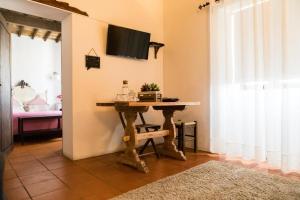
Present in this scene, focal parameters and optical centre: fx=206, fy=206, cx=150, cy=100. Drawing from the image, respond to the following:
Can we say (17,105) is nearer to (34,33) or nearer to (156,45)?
(34,33)

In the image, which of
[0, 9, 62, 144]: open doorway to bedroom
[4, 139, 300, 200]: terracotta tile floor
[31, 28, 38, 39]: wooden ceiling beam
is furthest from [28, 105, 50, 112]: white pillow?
[4, 139, 300, 200]: terracotta tile floor

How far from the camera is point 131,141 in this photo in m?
2.40

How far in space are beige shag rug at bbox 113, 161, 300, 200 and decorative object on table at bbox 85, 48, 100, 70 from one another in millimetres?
1776

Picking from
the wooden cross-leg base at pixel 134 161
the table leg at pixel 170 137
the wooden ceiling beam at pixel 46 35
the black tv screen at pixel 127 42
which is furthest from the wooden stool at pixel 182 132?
the wooden ceiling beam at pixel 46 35

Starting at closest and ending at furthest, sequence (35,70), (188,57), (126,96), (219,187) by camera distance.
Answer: (219,187), (126,96), (188,57), (35,70)

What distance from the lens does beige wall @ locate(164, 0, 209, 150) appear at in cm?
310

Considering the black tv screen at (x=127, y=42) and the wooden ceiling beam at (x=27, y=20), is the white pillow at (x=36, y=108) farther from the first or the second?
the black tv screen at (x=127, y=42)

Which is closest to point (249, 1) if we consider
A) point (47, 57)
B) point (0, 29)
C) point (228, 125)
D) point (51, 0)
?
point (228, 125)

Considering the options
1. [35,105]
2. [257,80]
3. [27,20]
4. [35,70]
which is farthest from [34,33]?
[257,80]

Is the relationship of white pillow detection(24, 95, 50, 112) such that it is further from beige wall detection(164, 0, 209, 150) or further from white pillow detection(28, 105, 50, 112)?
beige wall detection(164, 0, 209, 150)

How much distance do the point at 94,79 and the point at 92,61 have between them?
9.8 inches

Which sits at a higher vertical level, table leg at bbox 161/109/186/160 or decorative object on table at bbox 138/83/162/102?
decorative object on table at bbox 138/83/162/102

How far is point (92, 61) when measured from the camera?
112 inches

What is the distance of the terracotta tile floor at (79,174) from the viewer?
1.75m
